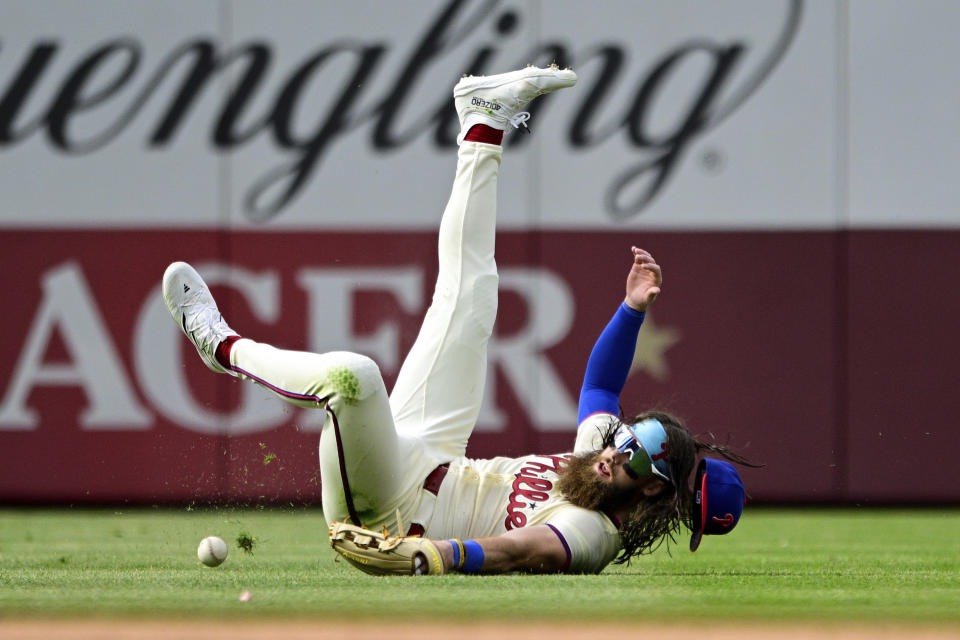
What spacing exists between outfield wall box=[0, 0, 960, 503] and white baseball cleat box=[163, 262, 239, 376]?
3726 millimetres

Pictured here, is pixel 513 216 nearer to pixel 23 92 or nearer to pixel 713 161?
pixel 713 161

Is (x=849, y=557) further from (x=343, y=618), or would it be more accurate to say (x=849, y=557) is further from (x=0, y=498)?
(x=0, y=498)

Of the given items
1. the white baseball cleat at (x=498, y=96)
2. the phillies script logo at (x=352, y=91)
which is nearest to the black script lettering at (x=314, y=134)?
the phillies script logo at (x=352, y=91)

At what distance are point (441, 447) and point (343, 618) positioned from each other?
47.0 inches

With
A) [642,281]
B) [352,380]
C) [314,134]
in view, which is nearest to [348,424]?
[352,380]

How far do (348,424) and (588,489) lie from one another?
2.21 ft

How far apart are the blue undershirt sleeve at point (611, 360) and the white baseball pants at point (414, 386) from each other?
1.09 ft

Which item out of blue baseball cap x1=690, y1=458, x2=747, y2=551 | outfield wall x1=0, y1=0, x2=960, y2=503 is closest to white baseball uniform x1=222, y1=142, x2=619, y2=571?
blue baseball cap x1=690, y1=458, x2=747, y2=551

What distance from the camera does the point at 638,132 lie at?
823 cm

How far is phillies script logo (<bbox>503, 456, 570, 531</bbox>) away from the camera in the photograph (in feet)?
13.1

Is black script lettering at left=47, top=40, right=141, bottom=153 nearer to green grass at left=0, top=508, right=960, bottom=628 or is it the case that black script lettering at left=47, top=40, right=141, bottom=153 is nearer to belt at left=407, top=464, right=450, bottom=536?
green grass at left=0, top=508, right=960, bottom=628

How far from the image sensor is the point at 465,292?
14.0 feet

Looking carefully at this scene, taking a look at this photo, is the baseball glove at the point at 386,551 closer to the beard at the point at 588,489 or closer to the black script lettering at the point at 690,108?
the beard at the point at 588,489

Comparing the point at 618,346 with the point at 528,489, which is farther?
the point at 618,346
